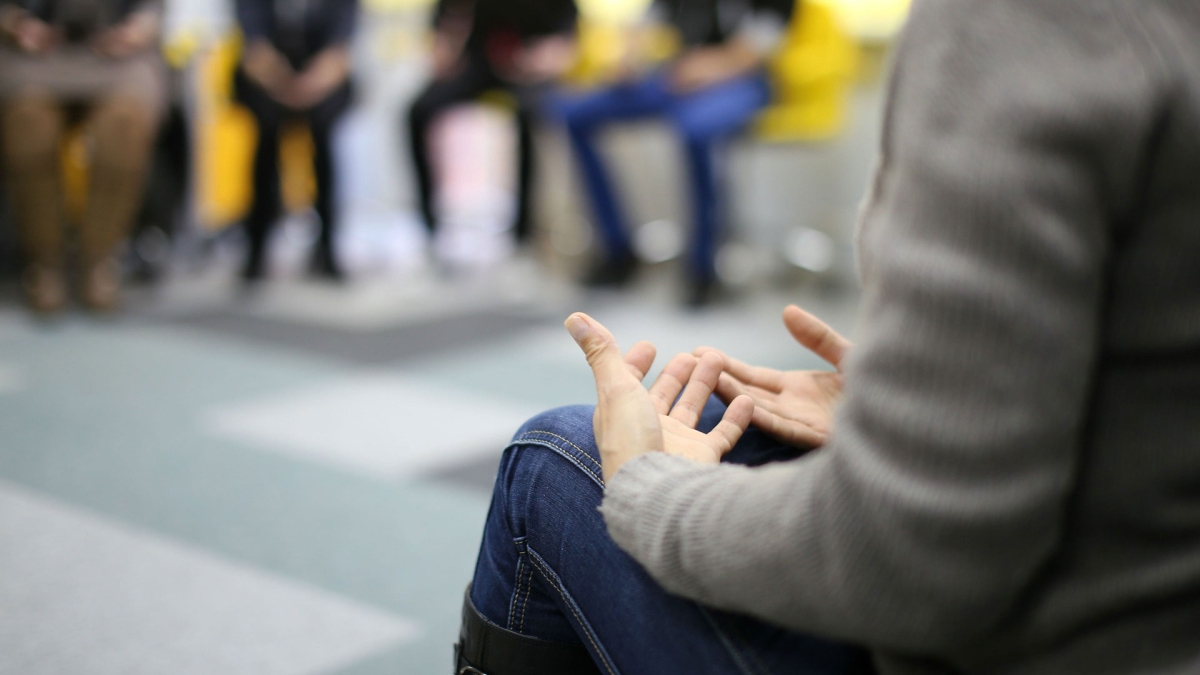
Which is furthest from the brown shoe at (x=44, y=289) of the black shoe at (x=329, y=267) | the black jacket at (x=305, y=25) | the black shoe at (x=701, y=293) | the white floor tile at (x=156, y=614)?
the black shoe at (x=701, y=293)

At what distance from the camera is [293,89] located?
3.43 metres

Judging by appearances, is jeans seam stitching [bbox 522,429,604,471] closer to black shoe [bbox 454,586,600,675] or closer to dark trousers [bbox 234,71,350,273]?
black shoe [bbox 454,586,600,675]

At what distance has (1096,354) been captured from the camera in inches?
19.8

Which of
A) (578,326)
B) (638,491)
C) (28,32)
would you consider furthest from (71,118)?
(638,491)

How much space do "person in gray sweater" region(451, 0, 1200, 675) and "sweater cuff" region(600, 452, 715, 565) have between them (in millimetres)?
43

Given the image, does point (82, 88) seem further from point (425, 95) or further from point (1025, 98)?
point (1025, 98)

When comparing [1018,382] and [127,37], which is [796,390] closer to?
[1018,382]

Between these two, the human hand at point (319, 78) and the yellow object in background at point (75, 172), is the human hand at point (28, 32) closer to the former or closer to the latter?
the yellow object in background at point (75, 172)

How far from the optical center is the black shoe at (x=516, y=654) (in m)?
0.75

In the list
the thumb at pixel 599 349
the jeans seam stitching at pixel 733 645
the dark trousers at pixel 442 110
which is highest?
the thumb at pixel 599 349

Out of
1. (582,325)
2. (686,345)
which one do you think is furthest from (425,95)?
(582,325)

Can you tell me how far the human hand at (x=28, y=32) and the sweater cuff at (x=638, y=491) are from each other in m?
2.78

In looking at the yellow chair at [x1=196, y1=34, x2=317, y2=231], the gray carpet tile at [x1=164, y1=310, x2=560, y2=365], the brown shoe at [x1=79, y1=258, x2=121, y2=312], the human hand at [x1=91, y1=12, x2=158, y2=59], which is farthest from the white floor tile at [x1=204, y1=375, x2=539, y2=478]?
the yellow chair at [x1=196, y1=34, x2=317, y2=231]

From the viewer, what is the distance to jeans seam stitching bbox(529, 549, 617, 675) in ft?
2.24
